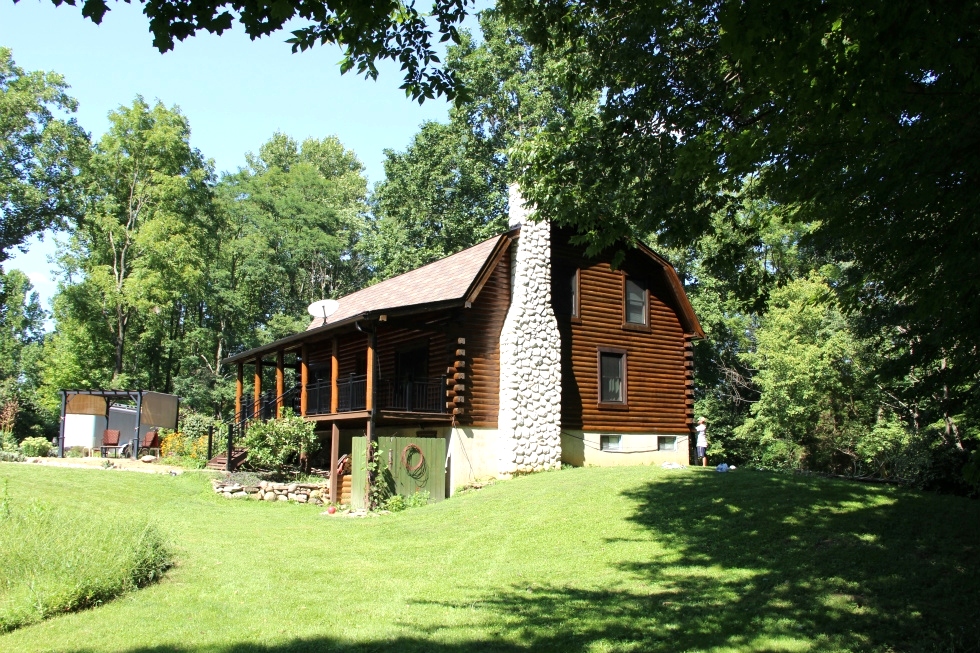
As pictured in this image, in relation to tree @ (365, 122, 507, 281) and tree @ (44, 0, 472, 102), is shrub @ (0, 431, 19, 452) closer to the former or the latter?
tree @ (365, 122, 507, 281)

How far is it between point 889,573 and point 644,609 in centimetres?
285

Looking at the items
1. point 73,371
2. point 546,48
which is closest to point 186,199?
point 73,371

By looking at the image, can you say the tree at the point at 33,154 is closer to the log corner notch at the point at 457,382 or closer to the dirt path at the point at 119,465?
the dirt path at the point at 119,465

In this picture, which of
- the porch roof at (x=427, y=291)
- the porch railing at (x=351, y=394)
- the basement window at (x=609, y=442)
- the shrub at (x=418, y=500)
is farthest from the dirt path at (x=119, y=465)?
the basement window at (x=609, y=442)

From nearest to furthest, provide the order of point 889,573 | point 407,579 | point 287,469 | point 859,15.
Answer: point 859,15, point 889,573, point 407,579, point 287,469

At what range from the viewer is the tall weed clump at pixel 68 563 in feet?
26.7

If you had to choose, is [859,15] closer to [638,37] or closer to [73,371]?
[638,37]

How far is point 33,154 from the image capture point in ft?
128

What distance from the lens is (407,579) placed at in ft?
31.8

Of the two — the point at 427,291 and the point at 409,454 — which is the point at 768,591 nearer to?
the point at 409,454

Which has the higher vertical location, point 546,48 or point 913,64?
point 546,48

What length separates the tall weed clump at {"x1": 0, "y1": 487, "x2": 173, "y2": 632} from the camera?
812 centimetres

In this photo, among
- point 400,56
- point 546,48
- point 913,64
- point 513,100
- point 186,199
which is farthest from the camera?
point 186,199

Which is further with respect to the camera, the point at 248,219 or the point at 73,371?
the point at 248,219
